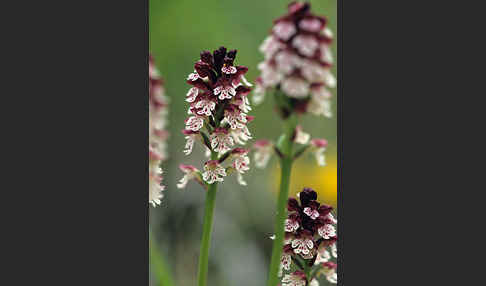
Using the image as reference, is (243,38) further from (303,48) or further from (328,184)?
(303,48)

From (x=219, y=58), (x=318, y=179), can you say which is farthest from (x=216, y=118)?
(x=318, y=179)

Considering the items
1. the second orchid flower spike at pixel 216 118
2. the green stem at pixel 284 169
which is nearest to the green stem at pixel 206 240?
the second orchid flower spike at pixel 216 118

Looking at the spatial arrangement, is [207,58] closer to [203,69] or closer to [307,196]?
[203,69]

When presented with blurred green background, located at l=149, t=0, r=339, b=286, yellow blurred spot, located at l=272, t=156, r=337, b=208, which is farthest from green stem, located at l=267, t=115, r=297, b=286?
yellow blurred spot, located at l=272, t=156, r=337, b=208

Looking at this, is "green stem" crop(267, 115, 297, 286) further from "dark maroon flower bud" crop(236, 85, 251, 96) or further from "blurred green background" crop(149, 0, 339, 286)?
"blurred green background" crop(149, 0, 339, 286)

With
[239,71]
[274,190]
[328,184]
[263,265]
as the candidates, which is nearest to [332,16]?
[239,71]

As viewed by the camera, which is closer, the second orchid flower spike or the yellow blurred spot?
the second orchid flower spike

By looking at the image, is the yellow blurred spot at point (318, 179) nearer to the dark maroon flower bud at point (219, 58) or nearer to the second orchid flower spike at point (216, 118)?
the second orchid flower spike at point (216, 118)

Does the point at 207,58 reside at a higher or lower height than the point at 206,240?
higher
